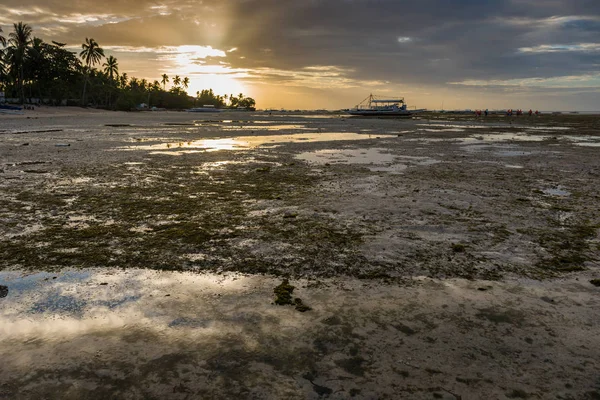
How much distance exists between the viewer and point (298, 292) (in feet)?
14.1

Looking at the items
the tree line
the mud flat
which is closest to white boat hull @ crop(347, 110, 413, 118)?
the tree line

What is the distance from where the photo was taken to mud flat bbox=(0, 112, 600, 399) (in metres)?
2.90

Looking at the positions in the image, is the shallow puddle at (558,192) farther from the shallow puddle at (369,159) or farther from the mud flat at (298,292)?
the shallow puddle at (369,159)

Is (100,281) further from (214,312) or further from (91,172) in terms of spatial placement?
(91,172)

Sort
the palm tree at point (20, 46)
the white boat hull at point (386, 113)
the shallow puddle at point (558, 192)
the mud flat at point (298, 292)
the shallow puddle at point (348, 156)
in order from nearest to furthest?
the mud flat at point (298, 292)
the shallow puddle at point (558, 192)
the shallow puddle at point (348, 156)
the palm tree at point (20, 46)
the white boat hull at point (386, 113)

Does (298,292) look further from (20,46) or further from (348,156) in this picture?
(20,46)

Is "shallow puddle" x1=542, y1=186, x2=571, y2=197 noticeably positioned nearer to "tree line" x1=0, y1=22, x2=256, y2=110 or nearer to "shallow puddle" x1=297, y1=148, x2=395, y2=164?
"shallow puddle" x1=297, y1=148, x2=395, y2=164

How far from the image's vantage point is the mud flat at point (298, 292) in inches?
114

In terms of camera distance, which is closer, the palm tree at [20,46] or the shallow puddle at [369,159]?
the shallow puddle at [369,159]

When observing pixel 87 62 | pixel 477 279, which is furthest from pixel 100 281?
pixel 87 62

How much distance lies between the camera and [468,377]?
2.91 meters

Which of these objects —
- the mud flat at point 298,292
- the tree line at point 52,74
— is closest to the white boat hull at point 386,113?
the tree line at point 52,74

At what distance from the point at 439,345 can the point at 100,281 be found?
3796 mm

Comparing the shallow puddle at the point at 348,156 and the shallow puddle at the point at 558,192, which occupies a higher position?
→ the shallow puddle at the point at 348,156
